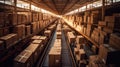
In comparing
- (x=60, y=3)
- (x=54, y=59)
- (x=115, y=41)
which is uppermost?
(x=60, y=3)

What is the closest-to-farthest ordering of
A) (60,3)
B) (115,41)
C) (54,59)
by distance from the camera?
(115,41) < (54,59) < (60,3)

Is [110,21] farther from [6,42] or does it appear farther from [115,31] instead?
[6,42]

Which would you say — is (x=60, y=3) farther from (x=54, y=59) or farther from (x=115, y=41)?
(x=115, y=41)

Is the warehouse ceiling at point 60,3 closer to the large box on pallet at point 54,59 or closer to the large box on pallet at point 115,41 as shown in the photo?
the large box on pallet at point 54,59

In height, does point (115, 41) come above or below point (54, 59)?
above

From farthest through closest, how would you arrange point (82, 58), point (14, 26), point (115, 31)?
point (82, 58) → point (14, 26) → point (115, 31)

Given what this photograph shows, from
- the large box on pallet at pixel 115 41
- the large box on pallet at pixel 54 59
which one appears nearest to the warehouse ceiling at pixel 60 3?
the large box on pallet at pixel 54 59

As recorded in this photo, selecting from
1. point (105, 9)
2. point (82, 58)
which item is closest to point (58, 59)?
point (82, 58)

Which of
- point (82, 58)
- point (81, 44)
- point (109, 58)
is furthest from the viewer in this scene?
point (81, 44)

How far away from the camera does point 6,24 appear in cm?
387

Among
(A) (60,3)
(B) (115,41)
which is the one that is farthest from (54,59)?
(A) (60,3)

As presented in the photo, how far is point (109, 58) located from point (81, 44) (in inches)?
138

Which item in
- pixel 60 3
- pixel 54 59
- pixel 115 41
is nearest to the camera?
pixel 115 41

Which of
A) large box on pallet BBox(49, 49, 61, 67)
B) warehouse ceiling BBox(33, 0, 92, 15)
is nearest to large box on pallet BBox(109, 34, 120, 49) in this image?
large box on pallet BBox(49, 49, 61, 67)
